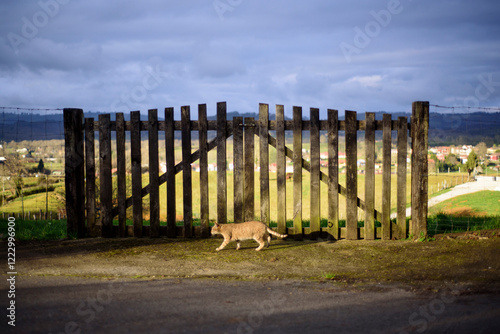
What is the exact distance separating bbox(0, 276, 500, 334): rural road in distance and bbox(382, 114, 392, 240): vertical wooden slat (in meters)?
2.99

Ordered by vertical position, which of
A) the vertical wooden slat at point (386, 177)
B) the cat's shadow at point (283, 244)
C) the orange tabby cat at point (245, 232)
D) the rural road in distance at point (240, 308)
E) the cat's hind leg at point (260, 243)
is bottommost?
the rural road in distance at point (240, 308)

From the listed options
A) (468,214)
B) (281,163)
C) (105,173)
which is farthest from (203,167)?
(468,214)

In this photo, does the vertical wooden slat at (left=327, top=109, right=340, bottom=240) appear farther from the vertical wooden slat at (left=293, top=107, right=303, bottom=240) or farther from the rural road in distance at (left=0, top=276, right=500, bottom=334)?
the rural road in distance at (left=0, top=276, right=500, bottom=334)

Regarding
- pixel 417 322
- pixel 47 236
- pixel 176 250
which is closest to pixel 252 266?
pixel 176 250

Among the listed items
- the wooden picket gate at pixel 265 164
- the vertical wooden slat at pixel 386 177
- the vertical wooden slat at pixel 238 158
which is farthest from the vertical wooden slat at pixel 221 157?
the vertical wooden slat at pixel 386 177

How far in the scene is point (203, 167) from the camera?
27.4 feet

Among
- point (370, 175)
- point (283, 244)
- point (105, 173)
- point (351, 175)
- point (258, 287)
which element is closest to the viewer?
point (258, 287)

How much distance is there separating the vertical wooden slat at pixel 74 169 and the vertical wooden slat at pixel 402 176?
6.12 metres

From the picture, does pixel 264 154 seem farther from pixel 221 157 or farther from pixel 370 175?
pixel 370 175

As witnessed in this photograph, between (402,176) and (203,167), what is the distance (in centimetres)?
374

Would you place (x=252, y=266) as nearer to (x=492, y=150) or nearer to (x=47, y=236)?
(x=47, y=236)

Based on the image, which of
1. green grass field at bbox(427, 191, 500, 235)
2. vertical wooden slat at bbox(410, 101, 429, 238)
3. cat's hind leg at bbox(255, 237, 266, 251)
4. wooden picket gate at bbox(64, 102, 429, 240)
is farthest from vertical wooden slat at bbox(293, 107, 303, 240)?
green grass field at bbox(427, 191, 500, 235)

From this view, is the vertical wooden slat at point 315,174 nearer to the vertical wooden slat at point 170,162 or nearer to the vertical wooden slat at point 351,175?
the vertical wooden slat at point 351,175

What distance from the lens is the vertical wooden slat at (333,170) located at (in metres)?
7.95
